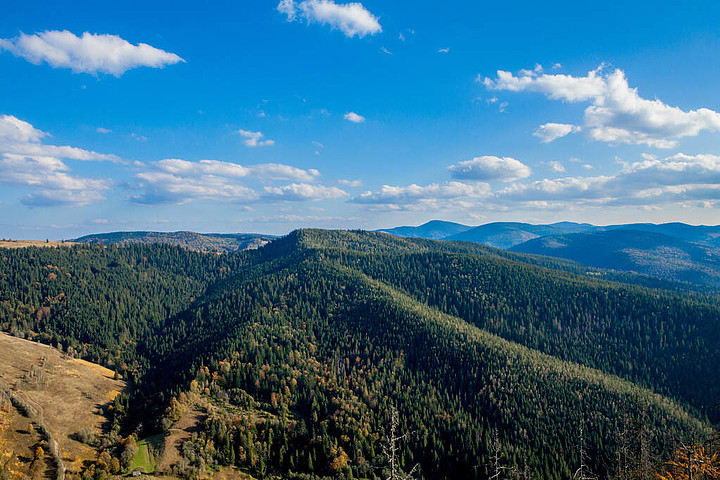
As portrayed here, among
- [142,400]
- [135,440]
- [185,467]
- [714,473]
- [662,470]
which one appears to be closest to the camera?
[714,473]

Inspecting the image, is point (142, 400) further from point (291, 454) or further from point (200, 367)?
point (291, 454)

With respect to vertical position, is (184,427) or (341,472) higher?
(184,427)

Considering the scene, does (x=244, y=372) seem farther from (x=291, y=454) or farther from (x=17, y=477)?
(x=17, y=477)

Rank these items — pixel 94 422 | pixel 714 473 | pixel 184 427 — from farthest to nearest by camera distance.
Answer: pixel 94 422, pixel 184 427, pixel 714 473

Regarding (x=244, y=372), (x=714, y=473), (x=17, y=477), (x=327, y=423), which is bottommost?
(x=327, y=423)

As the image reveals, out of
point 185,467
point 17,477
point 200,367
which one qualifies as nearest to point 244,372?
point 200,367

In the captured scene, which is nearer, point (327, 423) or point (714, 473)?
point (714, 473)
